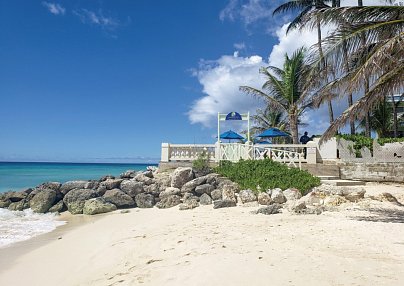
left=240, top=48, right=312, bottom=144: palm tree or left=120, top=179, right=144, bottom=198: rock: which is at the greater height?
left=240, top=48, right=312, bottom=144: palm tree

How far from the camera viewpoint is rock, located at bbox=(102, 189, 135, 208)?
42.1ft

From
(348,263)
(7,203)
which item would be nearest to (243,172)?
(348,263)

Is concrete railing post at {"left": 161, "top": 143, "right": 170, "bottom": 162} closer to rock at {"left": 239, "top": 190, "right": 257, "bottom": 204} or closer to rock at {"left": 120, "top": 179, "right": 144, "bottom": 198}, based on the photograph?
rock at {"left": 120, "top": 179, "right": 144, "bottom": 198}

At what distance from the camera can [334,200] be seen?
32.2 feet

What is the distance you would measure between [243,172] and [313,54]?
23.0ft

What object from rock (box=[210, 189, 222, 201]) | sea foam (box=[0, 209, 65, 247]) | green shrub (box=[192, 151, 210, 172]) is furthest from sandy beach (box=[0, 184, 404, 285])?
green shrub (box=[192, 151, 210, 172])

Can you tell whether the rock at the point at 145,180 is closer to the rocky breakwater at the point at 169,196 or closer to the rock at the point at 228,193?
the rocky breakwater at the point at 169,196

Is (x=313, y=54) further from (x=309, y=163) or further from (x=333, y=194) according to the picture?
(x=309, y=163)

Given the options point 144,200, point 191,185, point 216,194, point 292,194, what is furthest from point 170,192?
point 292,194

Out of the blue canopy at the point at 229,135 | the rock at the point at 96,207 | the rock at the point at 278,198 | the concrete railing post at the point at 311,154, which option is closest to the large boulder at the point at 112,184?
the rock at the point at 96,207

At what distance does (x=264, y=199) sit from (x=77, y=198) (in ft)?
26.0

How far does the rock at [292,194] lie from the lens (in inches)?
420

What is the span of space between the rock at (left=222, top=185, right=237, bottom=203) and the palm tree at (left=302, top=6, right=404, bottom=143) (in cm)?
466

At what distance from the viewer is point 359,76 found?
6.92 metres
